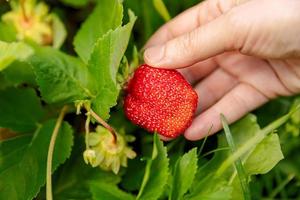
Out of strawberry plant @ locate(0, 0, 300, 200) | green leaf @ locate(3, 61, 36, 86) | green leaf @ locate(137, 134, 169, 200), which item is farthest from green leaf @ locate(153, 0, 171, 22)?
green leaf @ locate(137, 134, 169, 200)

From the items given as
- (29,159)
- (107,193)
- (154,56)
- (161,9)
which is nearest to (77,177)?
(29,159)

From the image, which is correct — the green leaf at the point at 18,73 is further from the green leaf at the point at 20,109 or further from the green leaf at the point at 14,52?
the green leaf at the point at 14,52

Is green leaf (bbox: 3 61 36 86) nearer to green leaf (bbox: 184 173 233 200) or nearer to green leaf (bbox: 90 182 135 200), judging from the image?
green leaf (bbox: 90 182 135 200)

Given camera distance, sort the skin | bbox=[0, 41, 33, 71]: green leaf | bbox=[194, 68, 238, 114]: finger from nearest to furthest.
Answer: bbox=[0, 41, 33, 71]: green leaf
the skin
bbox=[194, 68, 238, 114]: finger

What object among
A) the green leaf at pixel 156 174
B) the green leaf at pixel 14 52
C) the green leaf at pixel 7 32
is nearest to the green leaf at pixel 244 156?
the green leaf at pixel 156 174

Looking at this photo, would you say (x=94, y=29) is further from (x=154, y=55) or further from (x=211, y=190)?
(x=211, y=190)

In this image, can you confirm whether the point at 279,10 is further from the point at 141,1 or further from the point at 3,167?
the point at 3,167

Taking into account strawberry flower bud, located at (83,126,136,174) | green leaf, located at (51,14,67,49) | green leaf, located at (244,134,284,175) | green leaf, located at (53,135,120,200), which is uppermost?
green leaf, located at (51,14,67,49)
